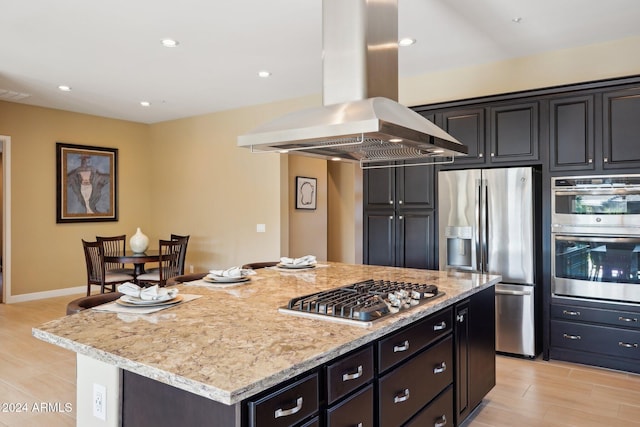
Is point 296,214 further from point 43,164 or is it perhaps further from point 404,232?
point 43,164

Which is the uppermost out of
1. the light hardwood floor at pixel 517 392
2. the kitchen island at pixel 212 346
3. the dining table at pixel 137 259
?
the kitchen island at pixel 212 346

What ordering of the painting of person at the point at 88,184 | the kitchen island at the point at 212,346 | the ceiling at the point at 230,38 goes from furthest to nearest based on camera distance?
the painting of person at the point at 88,184 → the ceiling at the point at 230,38 → the kitchen island at the point at 212,346

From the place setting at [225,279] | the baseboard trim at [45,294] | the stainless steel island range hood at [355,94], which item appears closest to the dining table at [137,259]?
the baseboard trim at [45,294]

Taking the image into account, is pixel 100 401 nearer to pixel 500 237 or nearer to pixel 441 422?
pixel 441 422

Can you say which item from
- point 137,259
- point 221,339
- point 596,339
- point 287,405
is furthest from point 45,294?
point 596,339

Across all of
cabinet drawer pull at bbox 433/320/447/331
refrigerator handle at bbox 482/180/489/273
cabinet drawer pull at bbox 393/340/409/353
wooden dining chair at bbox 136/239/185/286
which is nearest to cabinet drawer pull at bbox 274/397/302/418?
cabinet drawer pull at bbox 393/340/409/353

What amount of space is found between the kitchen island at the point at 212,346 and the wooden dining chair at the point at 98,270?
3471 millimetres

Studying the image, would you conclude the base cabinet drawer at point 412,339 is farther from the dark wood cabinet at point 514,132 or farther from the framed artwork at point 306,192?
the framed artwork at point 306,192

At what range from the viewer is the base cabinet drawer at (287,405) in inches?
51.1

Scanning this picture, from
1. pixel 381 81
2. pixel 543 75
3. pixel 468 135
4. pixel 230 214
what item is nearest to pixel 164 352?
pixel 381 81

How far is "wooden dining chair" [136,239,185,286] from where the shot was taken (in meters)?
5.53

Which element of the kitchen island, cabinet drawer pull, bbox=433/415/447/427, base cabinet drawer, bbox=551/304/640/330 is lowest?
cabinet drawer pull, bbox=433/415/447/427

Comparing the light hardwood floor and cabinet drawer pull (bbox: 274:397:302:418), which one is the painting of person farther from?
cabinet drawer pull (bbox: 274:397:302:418)

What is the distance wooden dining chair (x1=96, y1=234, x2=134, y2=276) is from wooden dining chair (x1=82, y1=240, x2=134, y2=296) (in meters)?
0.11
